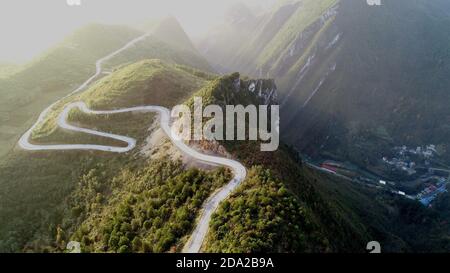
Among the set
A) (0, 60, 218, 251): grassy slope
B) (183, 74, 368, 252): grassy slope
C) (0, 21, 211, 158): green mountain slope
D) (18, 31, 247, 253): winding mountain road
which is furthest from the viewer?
(0, 21, 211, 158): green mountain slope

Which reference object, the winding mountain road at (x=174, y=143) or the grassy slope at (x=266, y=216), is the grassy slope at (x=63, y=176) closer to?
the winding mountain road at (x=174, y=143)

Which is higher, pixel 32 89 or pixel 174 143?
pixel 32 89

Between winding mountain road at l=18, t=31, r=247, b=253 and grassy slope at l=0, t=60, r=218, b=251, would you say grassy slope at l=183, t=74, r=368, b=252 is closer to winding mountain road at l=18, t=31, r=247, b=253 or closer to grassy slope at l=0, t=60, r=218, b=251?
winding mountain road at l=18, t=31, r=247, b=253

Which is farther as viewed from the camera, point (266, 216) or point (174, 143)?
point (174, 143)

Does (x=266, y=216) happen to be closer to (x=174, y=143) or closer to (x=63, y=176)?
(x=174, y=143)

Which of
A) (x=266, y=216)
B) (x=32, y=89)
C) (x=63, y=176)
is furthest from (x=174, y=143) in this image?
(x=32, y=89)

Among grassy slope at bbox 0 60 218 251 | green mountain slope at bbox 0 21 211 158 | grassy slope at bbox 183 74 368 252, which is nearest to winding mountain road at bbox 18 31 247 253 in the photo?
grassy slope at bbox 183 74 368 252

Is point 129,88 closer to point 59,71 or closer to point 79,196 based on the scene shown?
point 79,196

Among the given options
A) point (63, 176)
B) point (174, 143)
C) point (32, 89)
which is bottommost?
point (63, 176)

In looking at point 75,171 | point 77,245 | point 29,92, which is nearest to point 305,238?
point 77,245

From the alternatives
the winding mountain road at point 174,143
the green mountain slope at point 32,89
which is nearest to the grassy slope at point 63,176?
the winding mountain road at point 174,143

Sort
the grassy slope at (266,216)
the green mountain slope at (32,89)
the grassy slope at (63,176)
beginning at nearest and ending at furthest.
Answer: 1. the grassy slope at (266,216)
2. the grassy slope at (63,176)
3. the green mountain slope at (32,89)
